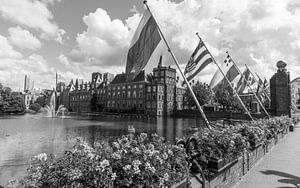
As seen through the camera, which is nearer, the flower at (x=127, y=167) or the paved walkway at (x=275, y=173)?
the flower at (x=127, y=167)

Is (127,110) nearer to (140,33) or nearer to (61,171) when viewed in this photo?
(140,33)

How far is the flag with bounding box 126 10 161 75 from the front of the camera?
379 inches

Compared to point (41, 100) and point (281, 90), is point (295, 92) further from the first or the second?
point (41, 100)

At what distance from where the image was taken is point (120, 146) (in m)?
3.46

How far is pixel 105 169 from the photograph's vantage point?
266 cm

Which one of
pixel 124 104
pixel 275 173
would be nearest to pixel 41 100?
pixel 124 104

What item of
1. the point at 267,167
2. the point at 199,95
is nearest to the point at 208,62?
the point at 267,167

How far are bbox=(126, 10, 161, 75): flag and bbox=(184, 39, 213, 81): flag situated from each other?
3.52 m

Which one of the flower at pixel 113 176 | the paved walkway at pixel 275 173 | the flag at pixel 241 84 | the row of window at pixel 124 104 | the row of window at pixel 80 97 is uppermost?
the row of window at pixel 80 97

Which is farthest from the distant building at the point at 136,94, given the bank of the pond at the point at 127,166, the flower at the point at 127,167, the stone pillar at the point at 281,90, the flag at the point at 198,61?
the flower at the point at 127,167

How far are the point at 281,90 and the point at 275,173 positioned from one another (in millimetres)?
21413

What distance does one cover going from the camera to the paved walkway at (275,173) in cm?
570

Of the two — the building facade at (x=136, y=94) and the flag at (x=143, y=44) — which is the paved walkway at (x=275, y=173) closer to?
the flag at (x=143, y=44)

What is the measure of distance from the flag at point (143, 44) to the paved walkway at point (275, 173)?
5909 millimetres
